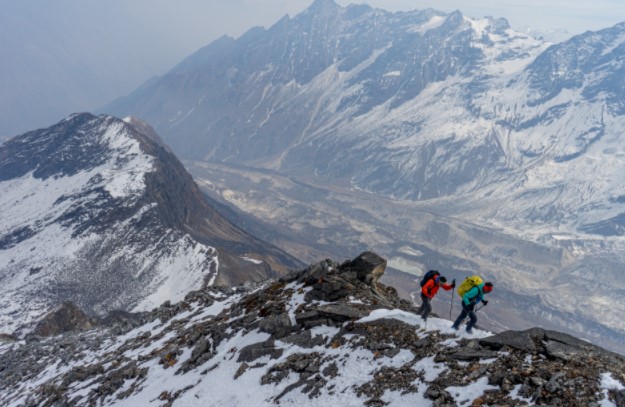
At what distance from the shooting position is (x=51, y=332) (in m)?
89.9

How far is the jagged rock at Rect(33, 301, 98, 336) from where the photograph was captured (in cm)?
8994

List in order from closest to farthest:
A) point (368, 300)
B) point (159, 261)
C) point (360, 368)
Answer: point (360, 368), point (368, 300), point (159, 261)

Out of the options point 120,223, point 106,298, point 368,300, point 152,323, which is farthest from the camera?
point 120,223

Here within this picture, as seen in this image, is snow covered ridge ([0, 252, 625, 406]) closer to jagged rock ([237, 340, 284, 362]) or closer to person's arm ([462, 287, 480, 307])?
jagged rock ([237, 340, 284, 362])

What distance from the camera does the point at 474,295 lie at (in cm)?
2627

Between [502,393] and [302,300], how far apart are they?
17.9m

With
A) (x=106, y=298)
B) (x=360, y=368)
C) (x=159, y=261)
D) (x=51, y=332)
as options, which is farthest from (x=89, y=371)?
(x=159, y=261)

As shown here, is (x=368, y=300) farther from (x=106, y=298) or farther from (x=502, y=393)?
(x=106, y=298)

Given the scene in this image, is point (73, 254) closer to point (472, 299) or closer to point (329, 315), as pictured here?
point (329, 315)

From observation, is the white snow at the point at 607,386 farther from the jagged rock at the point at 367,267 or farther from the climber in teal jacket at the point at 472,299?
the jagged rock at the point at 367,267

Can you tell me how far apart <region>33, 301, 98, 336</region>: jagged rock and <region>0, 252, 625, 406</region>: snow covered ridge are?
45.7 m

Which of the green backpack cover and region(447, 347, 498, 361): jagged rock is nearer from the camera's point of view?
region(447, 347, 498, 361): jagged rock

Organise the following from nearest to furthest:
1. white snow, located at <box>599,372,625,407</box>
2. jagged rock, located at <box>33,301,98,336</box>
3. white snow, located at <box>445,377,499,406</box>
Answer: white snow, located at <box>599,372,625,407</box> → white snow, located at <box>445,377,499,406</box> → jagged rock, located at <box>33,301,98,336</box>

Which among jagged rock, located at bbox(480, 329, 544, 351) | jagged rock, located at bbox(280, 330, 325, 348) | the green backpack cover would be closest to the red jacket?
the green backpack cover
